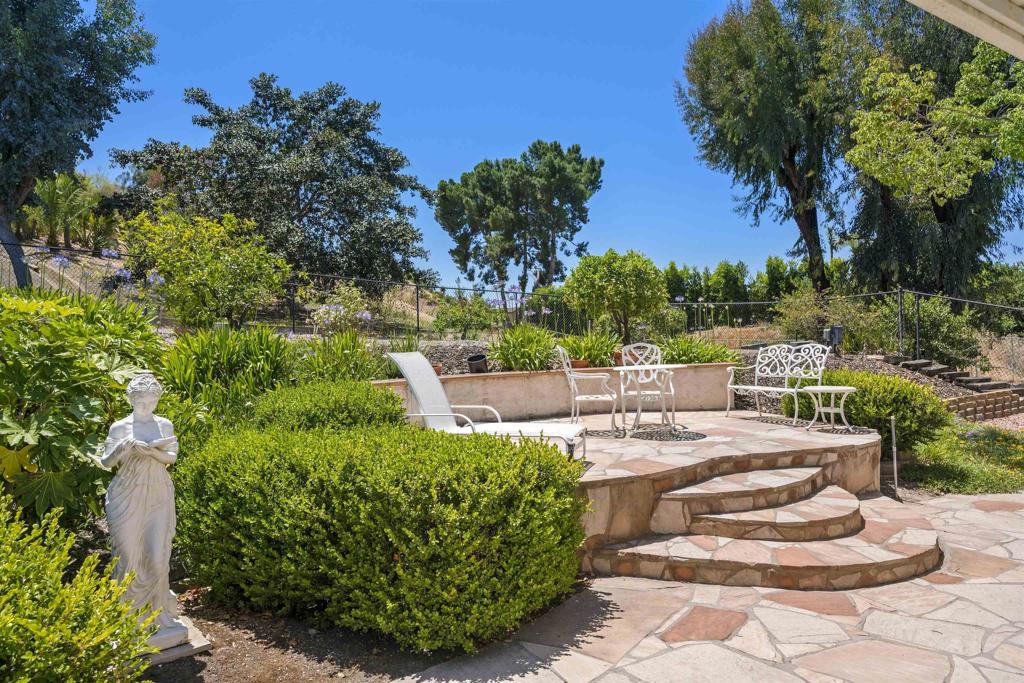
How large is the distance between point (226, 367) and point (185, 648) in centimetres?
333

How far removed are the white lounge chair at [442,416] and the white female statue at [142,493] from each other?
1992 millimetres

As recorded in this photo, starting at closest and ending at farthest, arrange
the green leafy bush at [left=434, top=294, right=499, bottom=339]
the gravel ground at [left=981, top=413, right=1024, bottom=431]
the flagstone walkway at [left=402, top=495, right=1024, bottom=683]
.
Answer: the flagstone walkway at [left=402, top=495, right=1024, bottom=683], the gravel ground at [left=981, top=413, right=1024, bottom=431], the green leafy bush at [left=434, top=294, right=499, bottom=339]

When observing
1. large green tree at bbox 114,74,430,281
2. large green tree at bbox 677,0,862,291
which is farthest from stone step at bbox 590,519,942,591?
large green tree at bbox 677,0,862,291

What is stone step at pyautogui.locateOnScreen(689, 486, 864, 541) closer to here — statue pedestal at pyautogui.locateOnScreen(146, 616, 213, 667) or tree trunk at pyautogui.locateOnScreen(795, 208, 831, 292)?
statue pedestal at pyautogui.locateOnScreen(146, 616, 213, 667)

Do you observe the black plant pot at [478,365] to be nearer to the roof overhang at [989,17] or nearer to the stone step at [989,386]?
the roof overhang at [989,17]

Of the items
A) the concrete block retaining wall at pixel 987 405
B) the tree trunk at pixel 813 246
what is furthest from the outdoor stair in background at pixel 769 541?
the tree trunk at pixel 813 246

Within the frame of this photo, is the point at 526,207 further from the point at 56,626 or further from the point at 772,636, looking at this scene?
the point at 56,626

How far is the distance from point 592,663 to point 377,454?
134cm

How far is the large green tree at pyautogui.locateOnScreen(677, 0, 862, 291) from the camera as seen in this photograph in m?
18.0

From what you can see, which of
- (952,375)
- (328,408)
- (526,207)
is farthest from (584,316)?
Result: (526,207)

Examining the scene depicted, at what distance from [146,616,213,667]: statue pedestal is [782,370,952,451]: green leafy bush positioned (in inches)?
242

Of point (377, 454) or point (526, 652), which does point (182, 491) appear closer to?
point (377, 454)

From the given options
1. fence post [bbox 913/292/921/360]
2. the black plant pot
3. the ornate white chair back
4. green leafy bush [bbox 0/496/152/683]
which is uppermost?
fence post [bbox 913/292/921/360]

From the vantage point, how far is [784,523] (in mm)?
4133
